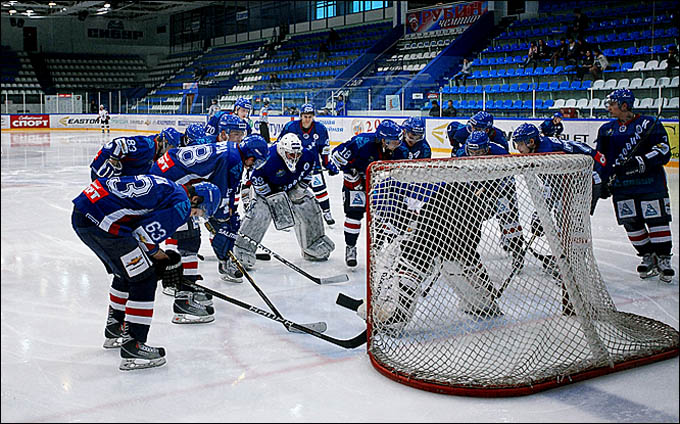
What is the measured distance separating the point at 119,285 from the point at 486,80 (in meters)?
12.1

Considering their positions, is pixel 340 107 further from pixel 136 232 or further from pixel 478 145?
pixel 136 232

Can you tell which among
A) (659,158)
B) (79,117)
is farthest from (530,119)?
(79,117)

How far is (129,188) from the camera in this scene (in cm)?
264

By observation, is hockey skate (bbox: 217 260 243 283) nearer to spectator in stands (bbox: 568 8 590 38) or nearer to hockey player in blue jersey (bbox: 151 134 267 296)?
hockey player in blue jersey (bbox: 151 134 267 296)

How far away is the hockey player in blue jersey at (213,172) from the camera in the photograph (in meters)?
3.59

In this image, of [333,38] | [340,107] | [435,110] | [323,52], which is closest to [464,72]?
[340,107]

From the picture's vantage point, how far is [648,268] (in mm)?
4293

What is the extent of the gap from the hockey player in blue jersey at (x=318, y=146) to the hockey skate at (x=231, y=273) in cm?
159

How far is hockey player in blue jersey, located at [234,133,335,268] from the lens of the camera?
4.60 metres

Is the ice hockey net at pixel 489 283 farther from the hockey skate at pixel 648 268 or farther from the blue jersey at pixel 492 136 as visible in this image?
the blue jersey at pixel 492 136

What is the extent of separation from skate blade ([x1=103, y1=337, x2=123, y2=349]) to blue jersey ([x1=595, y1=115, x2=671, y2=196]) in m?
2.90

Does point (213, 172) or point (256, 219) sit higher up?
point (213, 172)

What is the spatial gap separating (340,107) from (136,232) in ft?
38.4

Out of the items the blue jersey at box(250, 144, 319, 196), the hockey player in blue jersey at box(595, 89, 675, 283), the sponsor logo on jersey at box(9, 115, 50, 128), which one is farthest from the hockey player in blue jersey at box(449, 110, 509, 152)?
the sponsor logo on jersey at box(9, 115, 50, 128)
